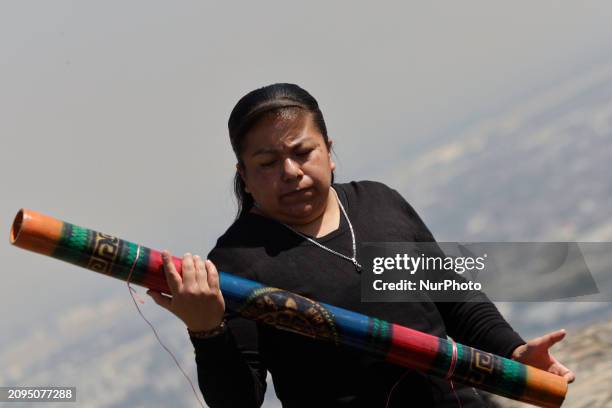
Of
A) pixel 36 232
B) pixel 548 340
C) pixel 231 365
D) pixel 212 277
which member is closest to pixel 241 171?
pixel 212 277

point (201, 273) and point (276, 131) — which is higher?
point (276, 131)

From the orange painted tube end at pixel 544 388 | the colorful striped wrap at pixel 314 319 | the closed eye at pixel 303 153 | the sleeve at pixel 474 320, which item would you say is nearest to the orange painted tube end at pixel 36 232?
the colorful striped wrap at pixel 314 319

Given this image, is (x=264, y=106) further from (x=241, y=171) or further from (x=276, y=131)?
(x=241, y=171)

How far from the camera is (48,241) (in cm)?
332

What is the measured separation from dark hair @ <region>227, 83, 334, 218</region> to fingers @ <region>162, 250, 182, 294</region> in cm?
55

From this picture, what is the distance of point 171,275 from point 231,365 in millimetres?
334

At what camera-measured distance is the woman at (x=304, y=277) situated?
3.61 metres

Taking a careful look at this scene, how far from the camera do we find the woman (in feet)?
11.9

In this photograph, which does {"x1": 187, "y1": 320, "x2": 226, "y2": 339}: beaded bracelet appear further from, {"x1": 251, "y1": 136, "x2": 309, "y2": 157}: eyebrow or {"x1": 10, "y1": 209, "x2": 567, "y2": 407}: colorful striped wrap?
{"x1": 251, "y1": 136, "x2": 309, "y2": 157}: eyebrow

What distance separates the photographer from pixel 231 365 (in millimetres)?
3557

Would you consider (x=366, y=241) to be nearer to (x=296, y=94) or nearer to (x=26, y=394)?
(x=296, y=94)

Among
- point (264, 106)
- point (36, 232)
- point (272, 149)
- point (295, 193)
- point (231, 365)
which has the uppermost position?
point (264, 106)

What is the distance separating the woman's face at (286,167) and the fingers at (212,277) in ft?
1.35

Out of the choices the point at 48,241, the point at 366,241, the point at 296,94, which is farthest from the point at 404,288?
the point at 48,241
